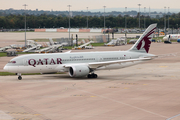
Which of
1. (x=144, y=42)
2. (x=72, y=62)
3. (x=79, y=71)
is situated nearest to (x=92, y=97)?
(x=79, y=71)

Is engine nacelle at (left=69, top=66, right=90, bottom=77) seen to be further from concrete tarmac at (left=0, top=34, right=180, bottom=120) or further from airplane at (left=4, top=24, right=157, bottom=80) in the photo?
concrete tarmac at (left=0, top=34, right=180, bottom=120)

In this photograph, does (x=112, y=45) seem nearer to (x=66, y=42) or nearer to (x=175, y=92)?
(x=66, y=42)

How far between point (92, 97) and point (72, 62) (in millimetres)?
14935

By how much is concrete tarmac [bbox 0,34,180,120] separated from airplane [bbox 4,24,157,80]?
5.07 ft

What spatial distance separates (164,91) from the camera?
38938mm

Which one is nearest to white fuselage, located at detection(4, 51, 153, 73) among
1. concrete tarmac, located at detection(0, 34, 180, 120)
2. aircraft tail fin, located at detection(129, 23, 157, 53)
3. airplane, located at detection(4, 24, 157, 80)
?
airplane, located at detection(4, 24, 157, 80)

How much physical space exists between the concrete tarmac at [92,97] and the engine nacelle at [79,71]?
1.04 m

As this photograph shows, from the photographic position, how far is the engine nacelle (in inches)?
1862

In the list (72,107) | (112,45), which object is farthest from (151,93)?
(112,45)

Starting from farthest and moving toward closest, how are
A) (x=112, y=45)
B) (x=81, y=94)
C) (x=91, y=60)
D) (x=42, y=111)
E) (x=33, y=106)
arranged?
(x=112, y=45)
(x=91, y=60)
(x=81, y=94)
(x=33, y=106)
(x=42, y=111)

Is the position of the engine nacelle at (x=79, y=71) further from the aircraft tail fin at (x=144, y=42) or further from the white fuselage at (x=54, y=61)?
the aircraft tail fin at (x=144, y=42)

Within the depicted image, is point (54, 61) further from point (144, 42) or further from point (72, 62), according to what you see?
point (144, 42)

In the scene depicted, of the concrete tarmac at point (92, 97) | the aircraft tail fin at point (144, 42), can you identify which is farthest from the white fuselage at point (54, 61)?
the aircraft tail fin at point (144, 42)

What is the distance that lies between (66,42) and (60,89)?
8953 centimetres
